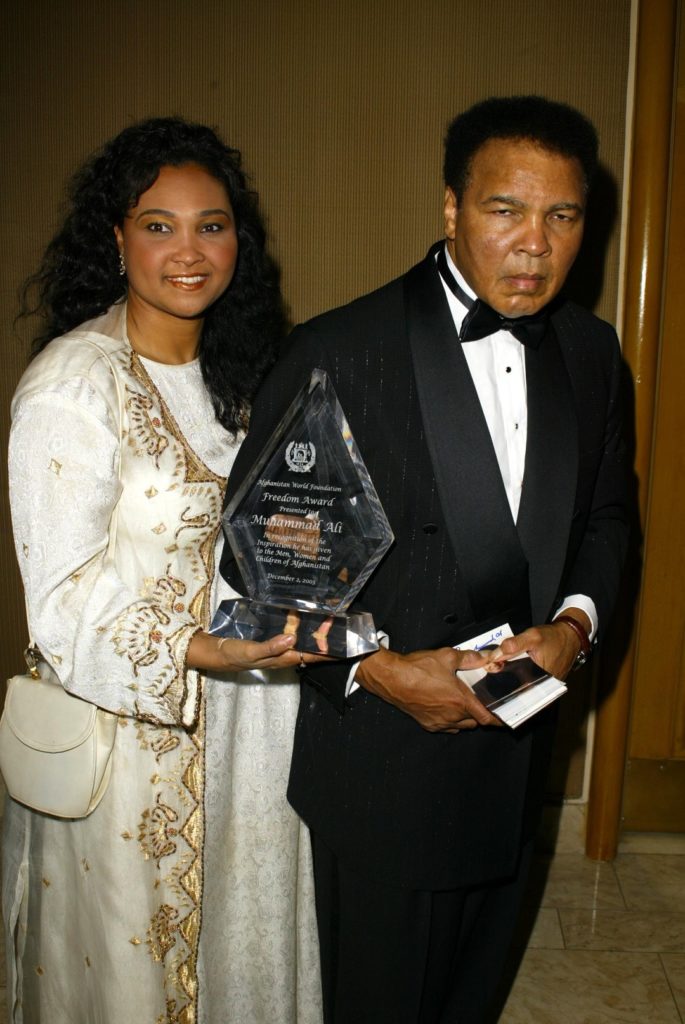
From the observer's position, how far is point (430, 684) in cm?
144

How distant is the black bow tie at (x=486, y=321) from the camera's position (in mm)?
1480

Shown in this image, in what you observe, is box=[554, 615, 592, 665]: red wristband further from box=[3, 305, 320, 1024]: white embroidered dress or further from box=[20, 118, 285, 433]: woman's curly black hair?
box=[20, 118, 285, 433]: woman's curly black hair

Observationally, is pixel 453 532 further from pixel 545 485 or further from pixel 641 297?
pixel 641 297

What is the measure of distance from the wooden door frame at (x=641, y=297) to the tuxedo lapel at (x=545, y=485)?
44.9 inches

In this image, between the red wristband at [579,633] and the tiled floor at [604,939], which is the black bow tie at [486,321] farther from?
the tiled floor at [604,939]

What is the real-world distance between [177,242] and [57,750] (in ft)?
2.92

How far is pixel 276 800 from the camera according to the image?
173 centimetres

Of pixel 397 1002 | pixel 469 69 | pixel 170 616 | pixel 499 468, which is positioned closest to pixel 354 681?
pixel 170 616

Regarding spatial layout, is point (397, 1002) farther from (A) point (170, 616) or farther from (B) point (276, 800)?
(A) point (170, 616)

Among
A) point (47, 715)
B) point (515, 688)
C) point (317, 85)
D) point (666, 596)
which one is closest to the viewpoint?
point (515, 688)

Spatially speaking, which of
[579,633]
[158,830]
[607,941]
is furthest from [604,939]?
[158,830]

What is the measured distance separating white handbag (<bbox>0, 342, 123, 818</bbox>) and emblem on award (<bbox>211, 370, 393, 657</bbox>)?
286mm

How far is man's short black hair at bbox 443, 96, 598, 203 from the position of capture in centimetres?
141

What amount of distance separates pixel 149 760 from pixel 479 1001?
2.68ft
